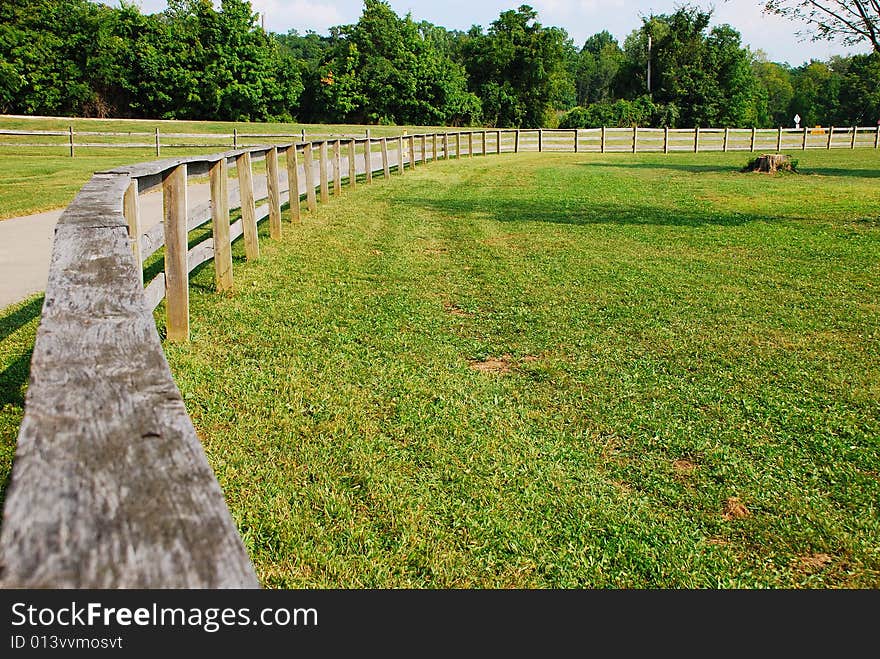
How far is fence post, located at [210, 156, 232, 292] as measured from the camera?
7059mm

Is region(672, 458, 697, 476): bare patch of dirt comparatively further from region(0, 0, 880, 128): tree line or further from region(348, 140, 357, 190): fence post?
region(0, 0, 880, 128): tree line

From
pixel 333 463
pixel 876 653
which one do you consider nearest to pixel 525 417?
pixel 333 463

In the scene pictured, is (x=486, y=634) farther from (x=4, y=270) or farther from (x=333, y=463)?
(x=4, y=270)

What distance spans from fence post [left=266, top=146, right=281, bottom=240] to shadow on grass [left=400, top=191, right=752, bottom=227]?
383cm

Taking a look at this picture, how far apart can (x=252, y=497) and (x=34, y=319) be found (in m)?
3.66

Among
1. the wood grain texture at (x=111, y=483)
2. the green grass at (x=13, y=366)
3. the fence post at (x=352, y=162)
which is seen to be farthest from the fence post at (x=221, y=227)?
the fence post at (x=352, y=162)

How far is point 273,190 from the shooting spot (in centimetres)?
998

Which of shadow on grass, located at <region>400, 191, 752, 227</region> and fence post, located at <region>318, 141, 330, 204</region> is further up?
fence post, located at <region>318, 141, 330, 204</region>

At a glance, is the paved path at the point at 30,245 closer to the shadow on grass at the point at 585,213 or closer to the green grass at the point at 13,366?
the green grass at the point at 13,366

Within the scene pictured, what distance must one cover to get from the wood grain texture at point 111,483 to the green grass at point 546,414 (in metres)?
1.61

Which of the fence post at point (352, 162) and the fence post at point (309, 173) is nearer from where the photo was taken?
the fence post at point (309, 173)

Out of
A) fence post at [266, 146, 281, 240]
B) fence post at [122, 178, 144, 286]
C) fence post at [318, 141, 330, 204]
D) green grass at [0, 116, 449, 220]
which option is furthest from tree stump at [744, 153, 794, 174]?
fence post at [122, 178, 144, 286]

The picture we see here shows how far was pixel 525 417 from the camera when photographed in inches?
171

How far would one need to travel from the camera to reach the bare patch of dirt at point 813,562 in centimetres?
293
